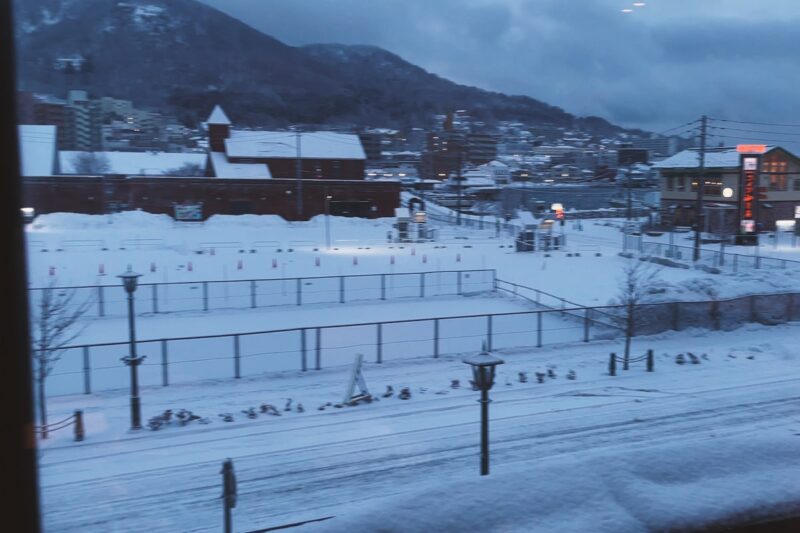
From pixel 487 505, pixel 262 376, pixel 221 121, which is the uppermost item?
pixel 221 121

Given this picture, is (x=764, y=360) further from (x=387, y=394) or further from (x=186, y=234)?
(x=186, y=234)

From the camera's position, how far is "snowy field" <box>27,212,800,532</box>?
78.7 inches

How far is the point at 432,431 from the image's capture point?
1194 cm

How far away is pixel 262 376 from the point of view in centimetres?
1565

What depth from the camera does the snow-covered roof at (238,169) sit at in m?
62.5

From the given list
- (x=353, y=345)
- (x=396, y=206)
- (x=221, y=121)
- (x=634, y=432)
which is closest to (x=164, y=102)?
(x=221, y=121)

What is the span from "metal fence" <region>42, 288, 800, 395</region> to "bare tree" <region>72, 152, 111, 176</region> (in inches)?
2001

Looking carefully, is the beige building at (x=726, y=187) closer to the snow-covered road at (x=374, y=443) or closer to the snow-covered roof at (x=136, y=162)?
the snow-covered road at (x=374, y=443)

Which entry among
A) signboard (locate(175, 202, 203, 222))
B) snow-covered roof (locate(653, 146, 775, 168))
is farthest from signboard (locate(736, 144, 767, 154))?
signboard (locate(175, 202, 203, 222))

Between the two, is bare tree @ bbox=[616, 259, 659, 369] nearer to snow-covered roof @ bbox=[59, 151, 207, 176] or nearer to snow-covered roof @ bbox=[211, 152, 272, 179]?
snow-covered roof @ bbox=[211, 152, 272, 179]

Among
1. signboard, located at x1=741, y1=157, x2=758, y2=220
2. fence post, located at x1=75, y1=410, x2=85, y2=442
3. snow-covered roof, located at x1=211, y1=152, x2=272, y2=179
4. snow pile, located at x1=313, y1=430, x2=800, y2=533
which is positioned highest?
snow-covered roof, located at x1=211, y1=152, x2=272, y2=179

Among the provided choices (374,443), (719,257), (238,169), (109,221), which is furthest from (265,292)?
(238,169)

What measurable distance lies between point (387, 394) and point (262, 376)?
3187mm

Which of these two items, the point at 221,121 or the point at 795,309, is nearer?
the point at 795,309
